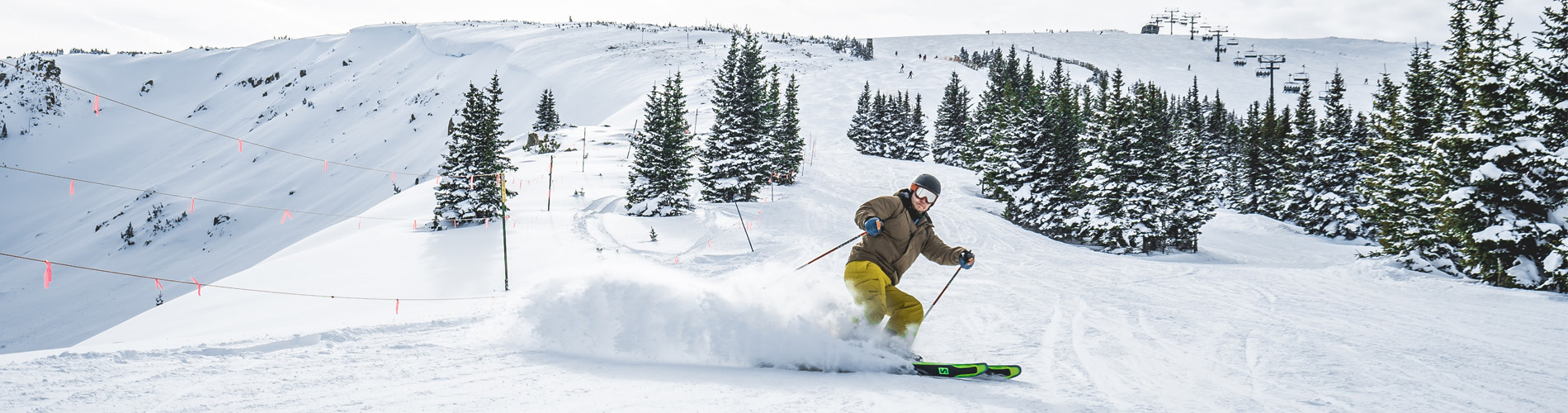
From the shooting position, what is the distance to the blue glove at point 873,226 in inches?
208

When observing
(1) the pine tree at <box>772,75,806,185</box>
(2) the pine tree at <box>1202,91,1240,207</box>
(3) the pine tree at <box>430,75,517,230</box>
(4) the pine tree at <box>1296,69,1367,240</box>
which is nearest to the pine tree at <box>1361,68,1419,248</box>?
(4) the pine tree at <box>1296,69,1367,240</box>

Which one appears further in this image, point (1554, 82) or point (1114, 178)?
point (1114, 178)

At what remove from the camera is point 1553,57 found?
40.0 feet

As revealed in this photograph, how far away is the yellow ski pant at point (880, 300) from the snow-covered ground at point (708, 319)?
249mm

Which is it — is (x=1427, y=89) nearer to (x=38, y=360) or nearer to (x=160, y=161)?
(x=38, y=360)

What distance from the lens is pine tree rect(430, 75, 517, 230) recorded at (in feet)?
76.1

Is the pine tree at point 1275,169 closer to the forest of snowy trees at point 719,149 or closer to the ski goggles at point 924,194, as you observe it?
the forest of snowy trees at point 719,149

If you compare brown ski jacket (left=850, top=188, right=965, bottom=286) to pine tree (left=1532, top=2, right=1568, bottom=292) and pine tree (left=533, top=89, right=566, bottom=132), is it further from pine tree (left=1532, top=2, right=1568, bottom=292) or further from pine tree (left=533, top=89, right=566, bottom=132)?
pine tree (left=533, top=89, right=566, bottom=132)

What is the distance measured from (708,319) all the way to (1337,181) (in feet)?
137

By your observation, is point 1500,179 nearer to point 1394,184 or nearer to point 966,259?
point 1394,184

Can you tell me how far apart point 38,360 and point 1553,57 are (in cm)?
2069

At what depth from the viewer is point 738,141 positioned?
28.8 meters

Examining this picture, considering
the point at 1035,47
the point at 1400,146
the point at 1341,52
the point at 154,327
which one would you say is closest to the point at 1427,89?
the point at 1400,146

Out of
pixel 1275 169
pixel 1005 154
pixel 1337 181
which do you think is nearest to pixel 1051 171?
pixel 1005 154
